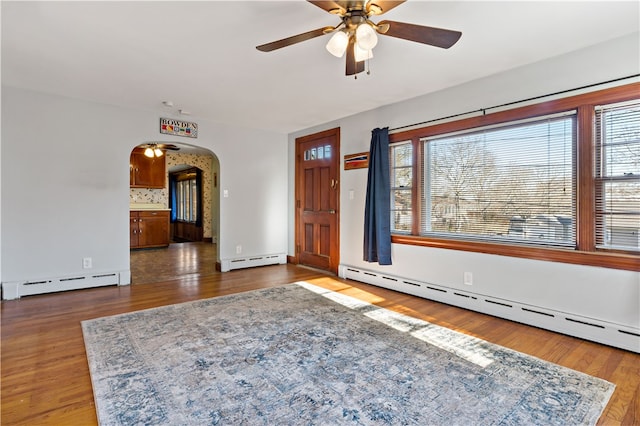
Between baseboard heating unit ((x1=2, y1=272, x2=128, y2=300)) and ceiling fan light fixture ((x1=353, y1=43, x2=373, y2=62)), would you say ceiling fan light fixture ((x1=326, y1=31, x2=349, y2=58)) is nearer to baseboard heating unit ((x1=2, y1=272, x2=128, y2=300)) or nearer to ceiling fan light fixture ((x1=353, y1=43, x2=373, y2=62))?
ceiling fan light fixture ((x1=353, y1=43, x2=373, y2=62))

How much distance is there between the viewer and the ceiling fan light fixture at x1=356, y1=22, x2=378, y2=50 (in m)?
1.80

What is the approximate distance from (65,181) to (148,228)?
12.0 feet

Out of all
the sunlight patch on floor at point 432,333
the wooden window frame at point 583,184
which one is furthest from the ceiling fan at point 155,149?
the wooden window frame at point 583,184

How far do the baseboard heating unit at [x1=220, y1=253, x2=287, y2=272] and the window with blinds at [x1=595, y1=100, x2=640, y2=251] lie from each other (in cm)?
444

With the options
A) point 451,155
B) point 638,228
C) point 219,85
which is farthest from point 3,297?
point 638,228

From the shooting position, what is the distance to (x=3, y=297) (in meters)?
3.59

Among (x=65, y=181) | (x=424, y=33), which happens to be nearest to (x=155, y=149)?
(x=65, y=181)

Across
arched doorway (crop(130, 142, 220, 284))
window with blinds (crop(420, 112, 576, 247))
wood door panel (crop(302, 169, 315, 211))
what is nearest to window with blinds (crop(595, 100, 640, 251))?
window with blinds (crop(420, 112, 576, 247))

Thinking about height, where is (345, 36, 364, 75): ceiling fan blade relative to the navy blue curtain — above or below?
above

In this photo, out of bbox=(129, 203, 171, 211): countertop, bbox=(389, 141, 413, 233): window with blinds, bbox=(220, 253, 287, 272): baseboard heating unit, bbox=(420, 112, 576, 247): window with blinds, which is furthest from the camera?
bbox=(129, 203, 171, 211): countertop

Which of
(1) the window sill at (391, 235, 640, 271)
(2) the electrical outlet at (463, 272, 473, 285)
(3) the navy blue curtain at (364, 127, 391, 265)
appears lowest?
(2) the electrical outlet at (463, 272, 473, 285)

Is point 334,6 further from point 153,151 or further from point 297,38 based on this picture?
point 153,151

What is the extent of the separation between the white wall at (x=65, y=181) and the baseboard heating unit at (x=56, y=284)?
0.19ft

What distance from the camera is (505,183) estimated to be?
3.13m
